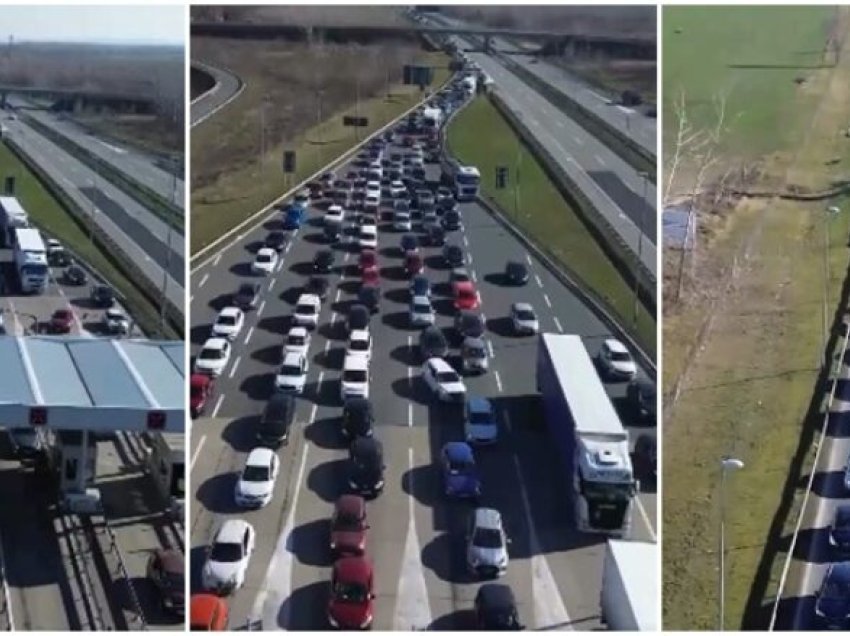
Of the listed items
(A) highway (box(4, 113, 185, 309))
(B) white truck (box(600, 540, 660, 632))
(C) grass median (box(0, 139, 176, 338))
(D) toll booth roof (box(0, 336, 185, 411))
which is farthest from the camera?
(C) grass median (box(0, 139, 176, 338))

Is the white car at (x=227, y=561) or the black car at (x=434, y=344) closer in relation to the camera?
the white car at (x=227, y=561)

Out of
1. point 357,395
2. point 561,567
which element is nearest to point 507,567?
point 561,567

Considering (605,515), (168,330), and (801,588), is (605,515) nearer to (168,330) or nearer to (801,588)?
(801,588)

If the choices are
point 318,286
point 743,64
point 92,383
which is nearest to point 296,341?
point 318,286

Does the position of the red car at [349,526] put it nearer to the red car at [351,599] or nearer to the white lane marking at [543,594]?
the red car at [351,599]

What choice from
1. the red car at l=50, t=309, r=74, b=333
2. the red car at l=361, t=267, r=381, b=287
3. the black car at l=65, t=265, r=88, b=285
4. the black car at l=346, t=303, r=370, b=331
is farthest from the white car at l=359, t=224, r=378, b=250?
the black car at l=65, t=265, r=88, b=285

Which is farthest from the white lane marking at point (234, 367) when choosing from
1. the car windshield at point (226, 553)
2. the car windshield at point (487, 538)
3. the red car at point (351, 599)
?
the car windshield at point (487, 538)

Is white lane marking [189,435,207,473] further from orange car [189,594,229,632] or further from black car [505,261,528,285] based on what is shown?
black car [505,261,528,285]

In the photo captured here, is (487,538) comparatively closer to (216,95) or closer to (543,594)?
(543,594)
